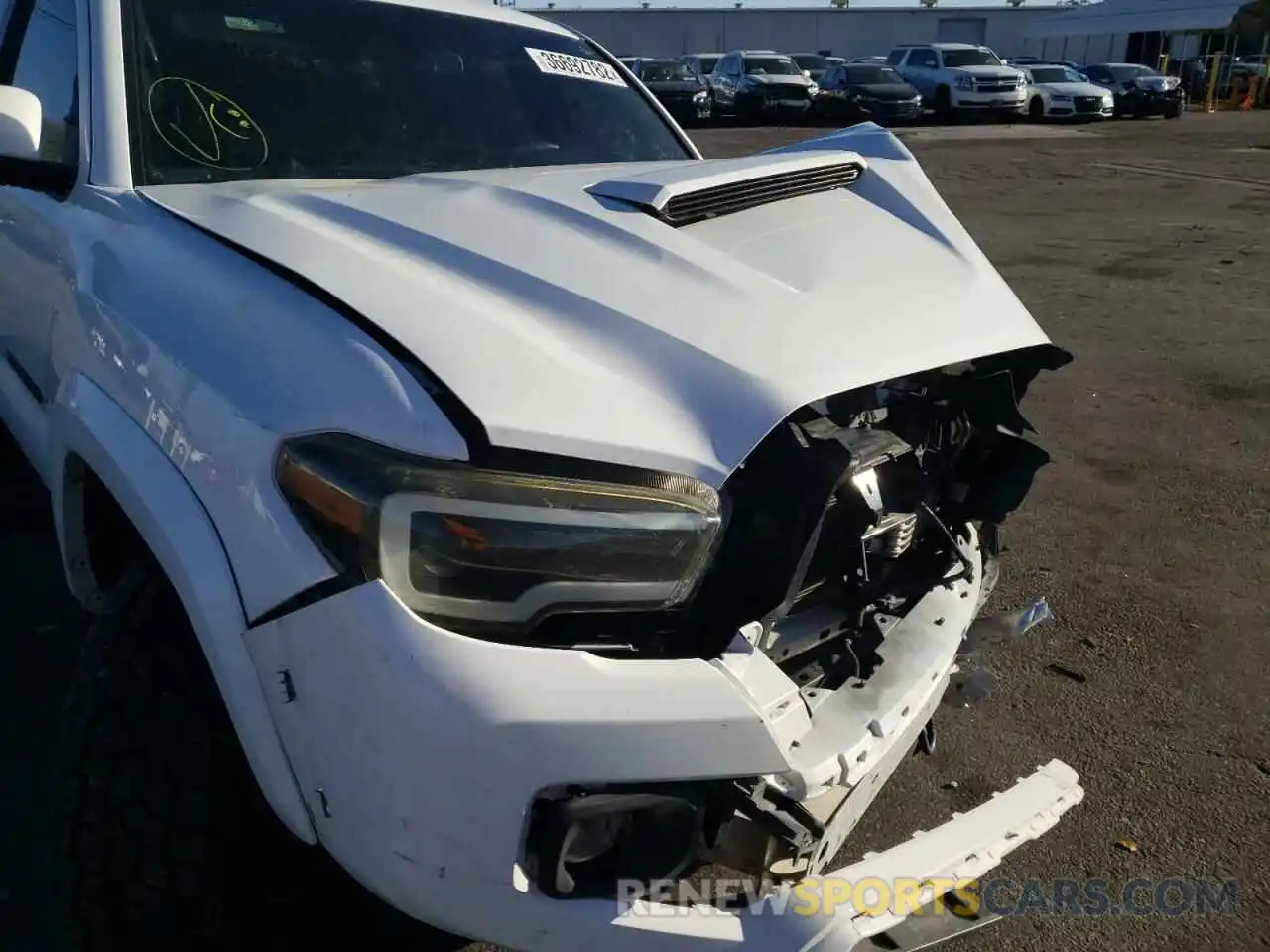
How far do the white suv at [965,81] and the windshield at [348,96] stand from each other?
24.9 meters

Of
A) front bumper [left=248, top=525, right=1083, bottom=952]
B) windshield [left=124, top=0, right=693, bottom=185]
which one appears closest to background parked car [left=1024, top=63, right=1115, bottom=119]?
windshield [left=124, top=0, right=693, bottom=185]

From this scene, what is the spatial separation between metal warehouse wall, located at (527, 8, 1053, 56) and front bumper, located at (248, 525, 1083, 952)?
2114 inches

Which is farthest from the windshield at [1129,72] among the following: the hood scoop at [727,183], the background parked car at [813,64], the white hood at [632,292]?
the white hood at [632,292]

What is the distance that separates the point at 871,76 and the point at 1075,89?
5.02m

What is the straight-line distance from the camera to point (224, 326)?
1750mm

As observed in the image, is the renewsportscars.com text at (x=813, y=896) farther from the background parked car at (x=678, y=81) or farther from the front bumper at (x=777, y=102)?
the front bumper at (x=777, y=102)

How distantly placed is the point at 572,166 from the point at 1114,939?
2.22 meters

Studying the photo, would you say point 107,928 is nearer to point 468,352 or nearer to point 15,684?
point 468,352

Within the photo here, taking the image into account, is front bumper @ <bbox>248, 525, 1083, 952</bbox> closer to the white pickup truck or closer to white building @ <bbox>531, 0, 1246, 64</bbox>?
the white pickup truck

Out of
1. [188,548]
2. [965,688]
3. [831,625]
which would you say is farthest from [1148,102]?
[188,548]

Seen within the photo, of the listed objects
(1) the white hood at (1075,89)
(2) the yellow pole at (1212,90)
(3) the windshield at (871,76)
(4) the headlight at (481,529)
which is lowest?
(2) the yellow pole at (1212,90)

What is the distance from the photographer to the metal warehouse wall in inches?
2103

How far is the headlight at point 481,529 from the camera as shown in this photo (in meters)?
1.49

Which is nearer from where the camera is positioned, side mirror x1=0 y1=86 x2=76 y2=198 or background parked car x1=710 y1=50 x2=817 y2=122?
side mirror x1=0 y1=86 x2=76 y2=198
